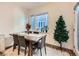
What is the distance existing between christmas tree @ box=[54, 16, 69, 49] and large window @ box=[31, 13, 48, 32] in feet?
0.74

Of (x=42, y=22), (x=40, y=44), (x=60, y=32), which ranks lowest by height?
(x=40, y=44)

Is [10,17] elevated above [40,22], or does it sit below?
above

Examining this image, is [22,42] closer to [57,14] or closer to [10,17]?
[10,17]

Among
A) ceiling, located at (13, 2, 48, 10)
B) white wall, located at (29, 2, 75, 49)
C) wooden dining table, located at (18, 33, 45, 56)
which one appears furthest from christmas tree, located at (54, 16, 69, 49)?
ceiling, located at (13, 2, 48, 10)

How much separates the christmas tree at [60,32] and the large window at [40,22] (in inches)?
8.9

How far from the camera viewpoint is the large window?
7.43 ft

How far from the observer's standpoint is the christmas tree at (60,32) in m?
2.19

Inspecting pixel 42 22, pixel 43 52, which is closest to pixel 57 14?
pixel 42 22

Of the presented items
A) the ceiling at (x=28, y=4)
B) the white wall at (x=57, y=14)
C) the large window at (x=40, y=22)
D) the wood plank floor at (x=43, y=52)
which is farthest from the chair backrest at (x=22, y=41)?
the ceiling at (x=28, y=4)

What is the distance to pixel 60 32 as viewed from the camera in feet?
7.27

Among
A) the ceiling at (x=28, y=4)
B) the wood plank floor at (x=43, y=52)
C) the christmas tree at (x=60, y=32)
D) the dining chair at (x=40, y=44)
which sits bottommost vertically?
the wood plank floor at (x=43, y=52)

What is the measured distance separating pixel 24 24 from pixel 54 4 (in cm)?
73

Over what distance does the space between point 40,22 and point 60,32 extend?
1.50ft

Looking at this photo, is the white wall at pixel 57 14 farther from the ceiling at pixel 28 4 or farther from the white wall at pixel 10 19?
the white wall at pixel 10 19
